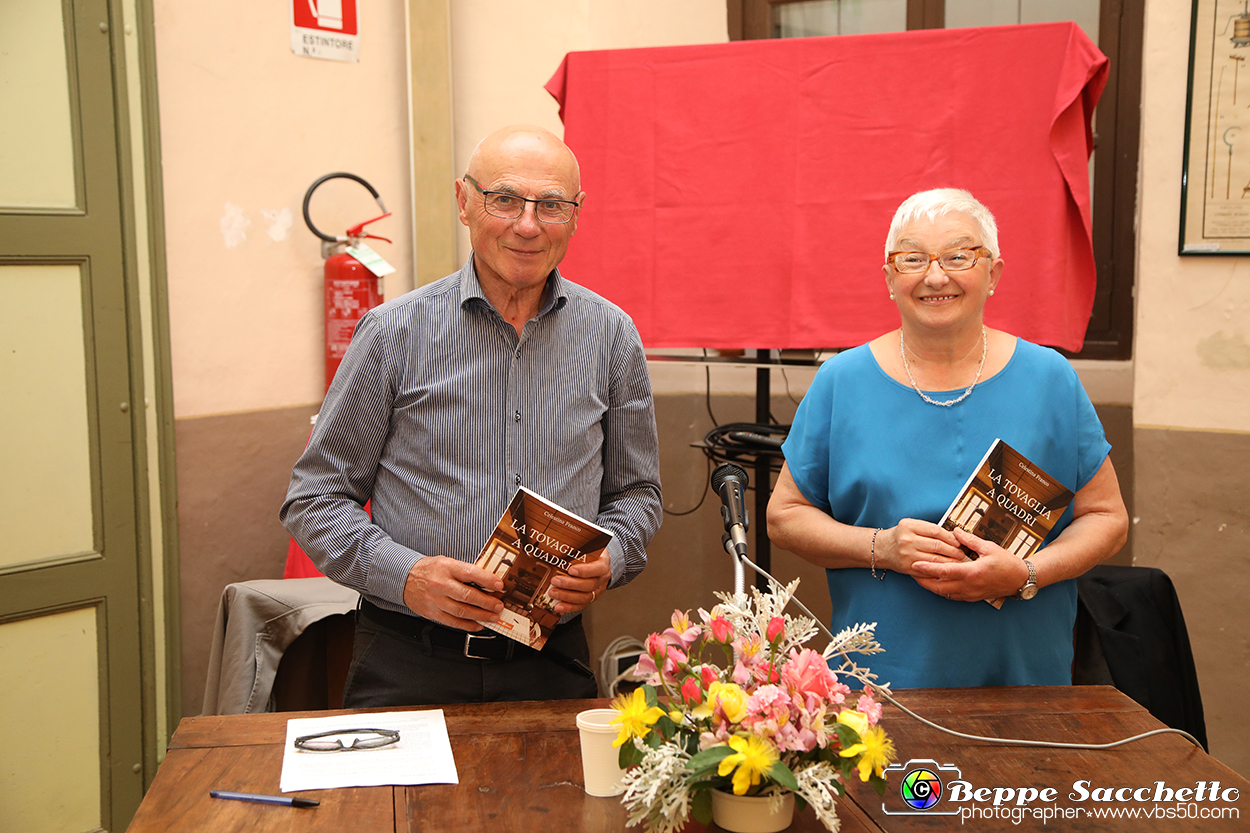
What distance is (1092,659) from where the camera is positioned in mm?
2309

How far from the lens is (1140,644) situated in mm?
2234

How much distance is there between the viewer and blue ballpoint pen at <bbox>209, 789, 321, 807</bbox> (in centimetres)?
124

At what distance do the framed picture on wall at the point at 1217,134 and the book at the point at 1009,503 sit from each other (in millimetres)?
1597

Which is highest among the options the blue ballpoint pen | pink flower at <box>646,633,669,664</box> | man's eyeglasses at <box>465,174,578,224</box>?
man's eyeglasses at <box>465,174,578,224</box>

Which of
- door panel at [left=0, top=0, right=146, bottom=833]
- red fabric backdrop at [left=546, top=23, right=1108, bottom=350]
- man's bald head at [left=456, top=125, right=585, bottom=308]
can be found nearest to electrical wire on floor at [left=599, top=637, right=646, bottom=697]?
red fabric backdrop at [left=546, top=23, right=1108, bottom=350]

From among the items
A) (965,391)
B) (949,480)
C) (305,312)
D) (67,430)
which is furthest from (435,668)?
(305,312)

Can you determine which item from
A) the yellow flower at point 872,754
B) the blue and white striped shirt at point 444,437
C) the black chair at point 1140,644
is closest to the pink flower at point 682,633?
the yellow flower at point 872,754

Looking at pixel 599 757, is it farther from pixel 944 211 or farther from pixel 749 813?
pixel 944 211

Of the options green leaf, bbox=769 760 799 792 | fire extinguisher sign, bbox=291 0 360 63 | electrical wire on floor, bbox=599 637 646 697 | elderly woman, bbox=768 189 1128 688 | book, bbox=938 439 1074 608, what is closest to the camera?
green leaf, bbox=769 760 799 792

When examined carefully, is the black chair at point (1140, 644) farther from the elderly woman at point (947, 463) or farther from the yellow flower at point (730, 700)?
the yellow flower at point (730, 700)

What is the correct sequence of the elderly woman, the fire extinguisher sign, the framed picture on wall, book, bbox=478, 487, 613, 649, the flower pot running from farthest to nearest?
the fire extinguisher sign < the framed picture on wall < the elderly woman < book, bbox=478, 487, 613, 649 < the flower pot

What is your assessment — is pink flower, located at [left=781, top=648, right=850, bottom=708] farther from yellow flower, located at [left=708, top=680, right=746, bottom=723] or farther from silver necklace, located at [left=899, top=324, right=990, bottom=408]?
silver necklace, located at [left=899, top=324, right=990, bottom=408]

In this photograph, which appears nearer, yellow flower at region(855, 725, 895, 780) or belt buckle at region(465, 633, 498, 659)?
yellow flower at region(855, 725, 895, 780)

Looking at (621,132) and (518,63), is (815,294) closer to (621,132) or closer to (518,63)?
(621,132)
